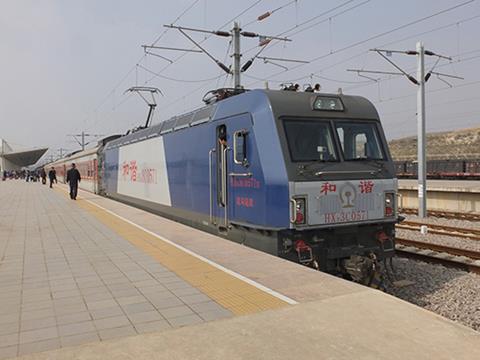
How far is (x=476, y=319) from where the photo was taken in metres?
6.08

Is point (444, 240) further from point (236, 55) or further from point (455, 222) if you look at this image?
point (236, 55)

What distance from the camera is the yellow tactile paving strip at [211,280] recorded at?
15.1 feet

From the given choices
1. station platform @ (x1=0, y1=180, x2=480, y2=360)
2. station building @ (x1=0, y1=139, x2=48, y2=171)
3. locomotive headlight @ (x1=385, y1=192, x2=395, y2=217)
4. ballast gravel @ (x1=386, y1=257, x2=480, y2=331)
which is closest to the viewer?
station platform @ (x1=0, y1=180, x2=480, y2=360)

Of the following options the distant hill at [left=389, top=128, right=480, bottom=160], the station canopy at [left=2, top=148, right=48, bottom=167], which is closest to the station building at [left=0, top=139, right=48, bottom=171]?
the station canopy at [left=2, top=148, right=48, bottom=167]

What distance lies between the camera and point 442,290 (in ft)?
24.1

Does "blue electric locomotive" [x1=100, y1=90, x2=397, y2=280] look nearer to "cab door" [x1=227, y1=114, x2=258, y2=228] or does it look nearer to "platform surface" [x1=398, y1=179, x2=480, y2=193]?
"cab door" [x1=227, y1=114, x2=258, y2=228]

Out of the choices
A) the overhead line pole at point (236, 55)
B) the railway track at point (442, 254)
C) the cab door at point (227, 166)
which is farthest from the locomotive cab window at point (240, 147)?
the overhead line pole at point (236, 55)

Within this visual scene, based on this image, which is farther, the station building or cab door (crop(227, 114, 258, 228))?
the station building

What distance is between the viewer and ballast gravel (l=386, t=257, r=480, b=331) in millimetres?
6361

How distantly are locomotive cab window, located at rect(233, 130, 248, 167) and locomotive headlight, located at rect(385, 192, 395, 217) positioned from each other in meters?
2.37

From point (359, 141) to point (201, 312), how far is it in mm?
4220

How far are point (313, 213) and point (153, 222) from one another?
5889mm

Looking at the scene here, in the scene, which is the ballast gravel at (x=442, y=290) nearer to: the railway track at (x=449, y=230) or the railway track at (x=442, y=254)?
the railway track at (x=442, y=254)

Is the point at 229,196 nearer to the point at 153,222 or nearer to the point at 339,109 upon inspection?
the point at 339,109
